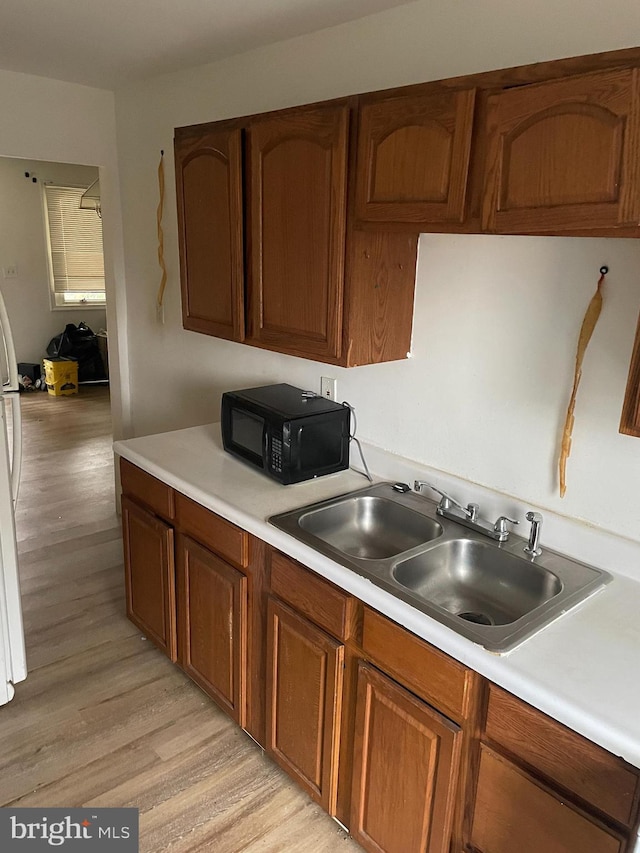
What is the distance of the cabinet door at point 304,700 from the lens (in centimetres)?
173

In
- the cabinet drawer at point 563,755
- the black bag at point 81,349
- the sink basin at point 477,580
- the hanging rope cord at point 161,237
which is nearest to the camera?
the cabinet drawer at point 563,755

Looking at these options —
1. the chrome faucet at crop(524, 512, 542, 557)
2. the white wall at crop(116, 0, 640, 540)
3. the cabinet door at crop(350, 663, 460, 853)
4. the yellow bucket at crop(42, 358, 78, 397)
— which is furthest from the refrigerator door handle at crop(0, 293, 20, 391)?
the yellow bucket at crop(42, 358, 78, 397)

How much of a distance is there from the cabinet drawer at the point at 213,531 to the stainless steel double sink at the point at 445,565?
0.57 ft

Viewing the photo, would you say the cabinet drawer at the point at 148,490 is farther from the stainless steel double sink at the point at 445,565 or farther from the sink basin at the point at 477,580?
the sink basin at the point at 477,580

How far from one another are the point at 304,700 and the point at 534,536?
31.3 inches

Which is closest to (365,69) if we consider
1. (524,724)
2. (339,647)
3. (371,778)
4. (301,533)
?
(301,533)

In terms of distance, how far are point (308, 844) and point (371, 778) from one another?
400mm

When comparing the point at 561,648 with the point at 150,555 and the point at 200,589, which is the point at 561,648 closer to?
the point at 200,589

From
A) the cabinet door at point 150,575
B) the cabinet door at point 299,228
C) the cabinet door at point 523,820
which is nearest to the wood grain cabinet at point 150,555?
the cabinet door at point 150,575

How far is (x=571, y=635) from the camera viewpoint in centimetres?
137

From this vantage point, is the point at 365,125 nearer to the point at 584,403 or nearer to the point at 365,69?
the point at 365,69

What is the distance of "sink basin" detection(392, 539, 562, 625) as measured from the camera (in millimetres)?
1675

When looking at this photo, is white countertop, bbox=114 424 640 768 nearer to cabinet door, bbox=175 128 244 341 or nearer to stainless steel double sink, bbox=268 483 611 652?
stainless steel double sink, bbox=268 483 611 652

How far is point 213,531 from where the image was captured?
6.79ft
